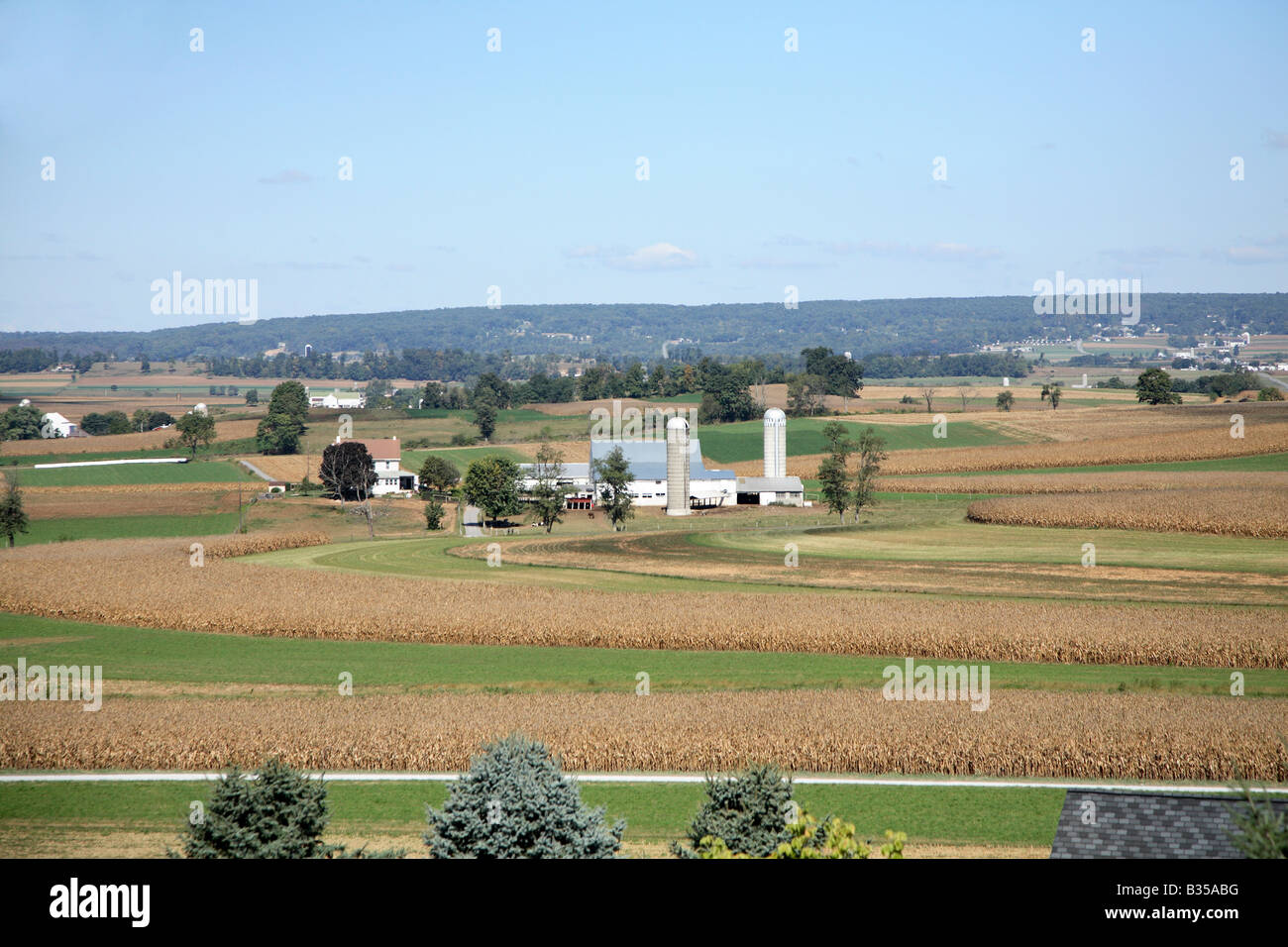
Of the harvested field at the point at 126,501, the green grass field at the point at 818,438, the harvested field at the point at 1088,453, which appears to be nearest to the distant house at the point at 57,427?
the harvested field at the point at 126,501

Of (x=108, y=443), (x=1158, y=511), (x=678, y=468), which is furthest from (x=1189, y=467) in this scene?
(x=108, y=443)

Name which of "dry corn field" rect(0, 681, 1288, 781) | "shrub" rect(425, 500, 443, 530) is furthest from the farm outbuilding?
"dry corn field" rect(0, 681, 1288, 781)

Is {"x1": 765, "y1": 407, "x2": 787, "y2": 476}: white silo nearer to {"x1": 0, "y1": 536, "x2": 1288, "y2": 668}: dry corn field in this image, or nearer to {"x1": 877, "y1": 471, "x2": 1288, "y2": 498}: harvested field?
{"x1": 877, "y1": 471, "x2": 1288, "y2": 498}: harvested field

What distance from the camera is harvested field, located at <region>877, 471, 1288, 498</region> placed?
258 feet

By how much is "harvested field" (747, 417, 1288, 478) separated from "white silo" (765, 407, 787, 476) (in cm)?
688

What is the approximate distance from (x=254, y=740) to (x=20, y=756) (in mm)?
6238

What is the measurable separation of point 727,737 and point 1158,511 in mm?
49911

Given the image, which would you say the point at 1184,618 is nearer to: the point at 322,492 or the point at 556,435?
the point at 322,492

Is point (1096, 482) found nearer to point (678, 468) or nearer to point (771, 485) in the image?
point (771, 485)

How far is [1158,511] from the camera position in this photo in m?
69.6

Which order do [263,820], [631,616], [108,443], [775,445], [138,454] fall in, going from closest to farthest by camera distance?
[263,820] < [631,616] < [775,445] < [138,454] < [108,443]

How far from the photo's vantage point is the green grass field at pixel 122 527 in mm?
79562
